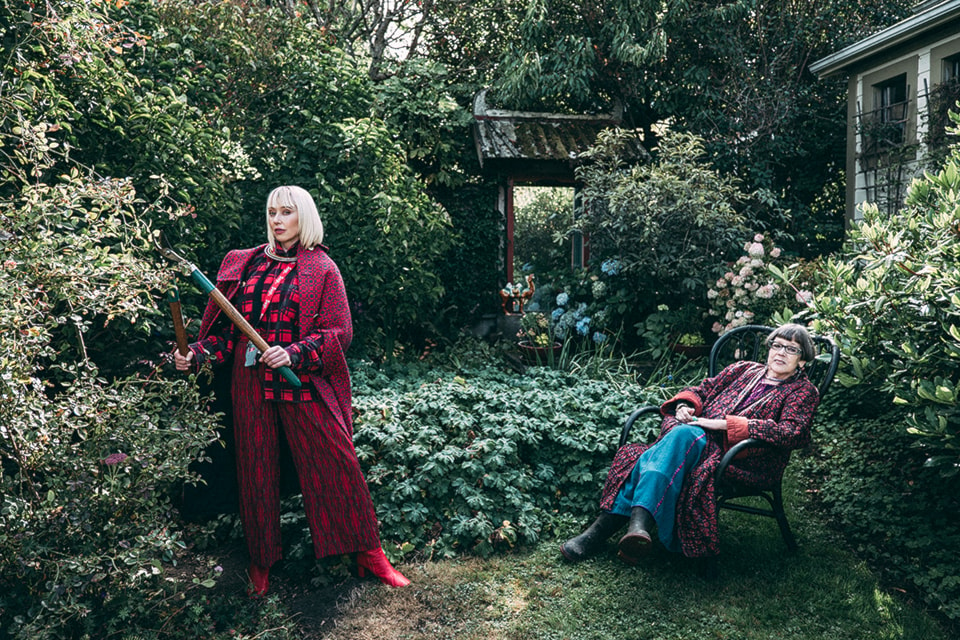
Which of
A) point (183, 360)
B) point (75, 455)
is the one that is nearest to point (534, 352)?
point (183, 360)

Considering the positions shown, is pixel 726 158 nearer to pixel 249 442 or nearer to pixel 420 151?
pixel 420 151

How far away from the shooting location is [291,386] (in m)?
3.29

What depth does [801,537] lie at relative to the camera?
160 inches

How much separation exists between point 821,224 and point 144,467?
9171 millimetres

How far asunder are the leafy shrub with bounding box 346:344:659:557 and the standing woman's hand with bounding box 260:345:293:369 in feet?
3.91

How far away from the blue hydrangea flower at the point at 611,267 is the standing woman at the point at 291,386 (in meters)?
4.75

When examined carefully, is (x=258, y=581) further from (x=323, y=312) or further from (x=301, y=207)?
(x=301, y=207)

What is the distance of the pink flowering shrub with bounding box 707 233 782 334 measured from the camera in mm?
6441

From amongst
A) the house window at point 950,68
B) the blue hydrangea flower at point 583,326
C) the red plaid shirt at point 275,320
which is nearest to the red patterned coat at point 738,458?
the red plaid shirt at point 275,320

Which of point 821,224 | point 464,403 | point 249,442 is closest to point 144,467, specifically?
point 249,442

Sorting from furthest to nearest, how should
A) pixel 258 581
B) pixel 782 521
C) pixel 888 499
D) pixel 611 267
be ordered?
pixel 611 267
pixel 888 499
pixel 782 521
pixel 258 581

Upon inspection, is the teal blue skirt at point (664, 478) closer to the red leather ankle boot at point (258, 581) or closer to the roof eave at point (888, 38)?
the red leather ankle boot at point (258, 581)

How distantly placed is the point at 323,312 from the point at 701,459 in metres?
1.99

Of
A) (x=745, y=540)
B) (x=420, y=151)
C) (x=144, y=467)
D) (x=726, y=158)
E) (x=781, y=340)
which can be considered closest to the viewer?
(x=144, y=467)
